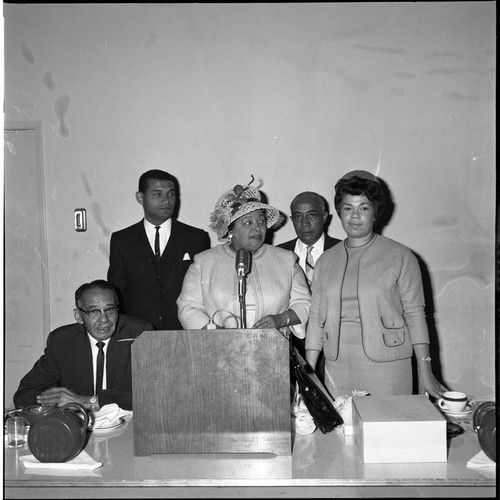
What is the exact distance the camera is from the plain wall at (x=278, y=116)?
507cm

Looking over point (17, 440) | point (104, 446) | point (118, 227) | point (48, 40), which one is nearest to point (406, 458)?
point (104, 446)

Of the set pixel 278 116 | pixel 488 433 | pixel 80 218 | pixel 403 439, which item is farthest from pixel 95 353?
pixel 278 116

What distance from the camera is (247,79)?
511 centimetres

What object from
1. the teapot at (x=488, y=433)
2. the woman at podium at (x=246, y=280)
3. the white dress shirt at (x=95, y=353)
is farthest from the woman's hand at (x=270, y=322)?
the teapot at (x=488, y=433)

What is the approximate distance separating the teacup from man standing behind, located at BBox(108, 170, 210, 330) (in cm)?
237

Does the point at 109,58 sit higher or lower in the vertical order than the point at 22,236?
higher

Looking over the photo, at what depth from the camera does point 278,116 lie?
5137mm

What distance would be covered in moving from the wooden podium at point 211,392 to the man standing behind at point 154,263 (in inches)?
93.6

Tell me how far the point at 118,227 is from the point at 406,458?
3666mm

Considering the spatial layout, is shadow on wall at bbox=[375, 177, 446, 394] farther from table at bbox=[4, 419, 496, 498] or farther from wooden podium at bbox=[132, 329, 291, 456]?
wooden podium at bbox=[132, 329, 291, 456]

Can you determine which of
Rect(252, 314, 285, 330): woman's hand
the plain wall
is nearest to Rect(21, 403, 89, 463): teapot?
Rect(252, 314, 285, 330): woman's hand

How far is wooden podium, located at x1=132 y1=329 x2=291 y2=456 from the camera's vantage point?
7.03 ft

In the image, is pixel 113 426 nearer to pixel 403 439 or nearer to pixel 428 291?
pixel 403 439

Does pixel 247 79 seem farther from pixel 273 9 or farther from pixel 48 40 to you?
pixel 48 40
